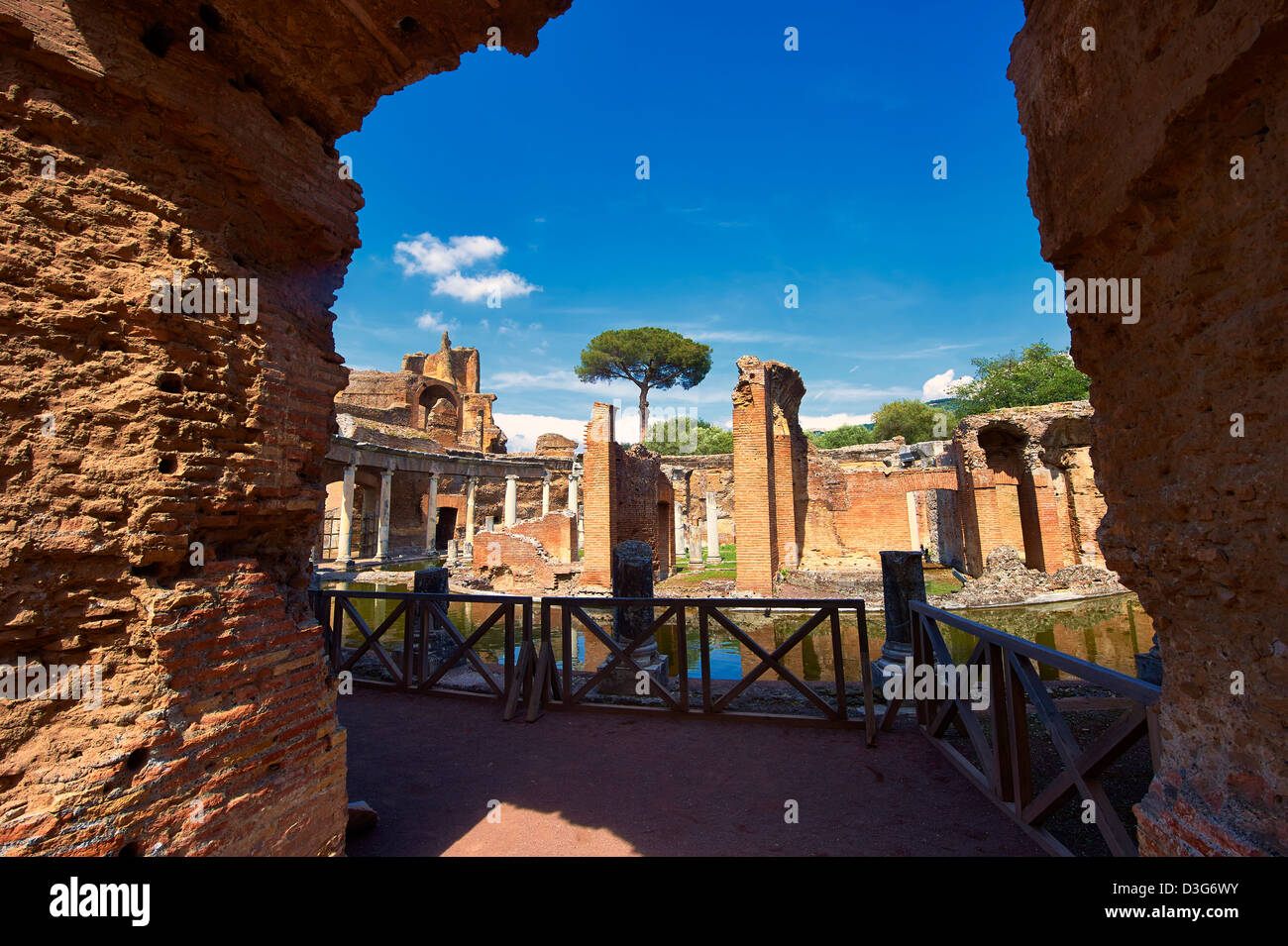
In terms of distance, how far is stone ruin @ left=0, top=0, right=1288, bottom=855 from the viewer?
1.74 meters

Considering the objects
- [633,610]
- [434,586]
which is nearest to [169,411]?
[434,586]

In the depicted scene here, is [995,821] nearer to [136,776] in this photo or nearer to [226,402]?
[136,776]

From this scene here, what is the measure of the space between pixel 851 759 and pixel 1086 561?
19884mm

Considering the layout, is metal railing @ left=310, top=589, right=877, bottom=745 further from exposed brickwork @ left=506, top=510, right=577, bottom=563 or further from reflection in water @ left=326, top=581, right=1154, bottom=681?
exposed brickwork @ left=506, top=510, right=577, bottom=563

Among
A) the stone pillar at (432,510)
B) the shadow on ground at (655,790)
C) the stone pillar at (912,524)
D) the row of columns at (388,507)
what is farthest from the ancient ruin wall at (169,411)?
the stone pillar at (432,510)

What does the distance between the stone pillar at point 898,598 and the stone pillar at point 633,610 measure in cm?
278

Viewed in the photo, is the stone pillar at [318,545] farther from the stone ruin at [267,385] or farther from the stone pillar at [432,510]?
the stone pillar at [432,510]

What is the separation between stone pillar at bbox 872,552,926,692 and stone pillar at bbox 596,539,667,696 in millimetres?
2785

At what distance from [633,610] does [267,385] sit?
19.8ft

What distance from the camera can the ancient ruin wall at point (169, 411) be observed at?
213 cm

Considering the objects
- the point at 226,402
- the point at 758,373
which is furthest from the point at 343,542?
the point at 226,402

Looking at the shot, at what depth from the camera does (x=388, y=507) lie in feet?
98.0

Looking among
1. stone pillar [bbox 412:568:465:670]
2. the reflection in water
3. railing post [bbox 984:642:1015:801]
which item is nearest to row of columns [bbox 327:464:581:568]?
the reflection in water
